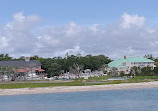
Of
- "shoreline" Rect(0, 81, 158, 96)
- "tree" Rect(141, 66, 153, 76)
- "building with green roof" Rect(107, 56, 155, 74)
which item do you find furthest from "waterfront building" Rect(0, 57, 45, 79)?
"shoreline" Rect(0, 81, 158, 96)

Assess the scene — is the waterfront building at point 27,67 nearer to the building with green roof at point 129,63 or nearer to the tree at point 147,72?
the building with green roof at point 129,63

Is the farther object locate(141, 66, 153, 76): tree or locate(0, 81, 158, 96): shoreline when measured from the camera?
locate(141, 66, 153, 76): tree

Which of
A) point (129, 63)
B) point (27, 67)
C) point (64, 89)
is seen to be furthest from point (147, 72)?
point (27, 67)

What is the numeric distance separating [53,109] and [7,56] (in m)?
105

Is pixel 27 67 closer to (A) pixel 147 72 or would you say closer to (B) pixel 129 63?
(B) pixel 129 63

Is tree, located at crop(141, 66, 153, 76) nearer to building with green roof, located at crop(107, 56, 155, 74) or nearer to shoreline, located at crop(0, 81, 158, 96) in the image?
shoreline, located at crop(0, 81, 158, 96)

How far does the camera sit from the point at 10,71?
3162 inches

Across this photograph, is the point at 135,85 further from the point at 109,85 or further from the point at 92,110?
the point at 92,110

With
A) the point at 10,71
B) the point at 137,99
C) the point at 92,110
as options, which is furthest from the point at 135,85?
the point at 10,71

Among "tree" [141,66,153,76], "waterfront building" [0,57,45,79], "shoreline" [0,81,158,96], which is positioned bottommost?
"shoreline" [0,81,158,96]

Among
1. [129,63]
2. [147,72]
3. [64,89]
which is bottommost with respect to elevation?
[64,89]

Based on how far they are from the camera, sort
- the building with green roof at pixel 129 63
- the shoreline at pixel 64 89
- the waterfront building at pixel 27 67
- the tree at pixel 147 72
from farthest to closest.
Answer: the building with green roof at pixel 129 63 < the waterfront building at pixel 27 67 < the tree at pixel 147 72 < the shoreline at pixel 64 89

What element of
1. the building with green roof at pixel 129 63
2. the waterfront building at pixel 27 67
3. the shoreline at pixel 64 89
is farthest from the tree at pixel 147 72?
the waterfront building at pixel 27 67

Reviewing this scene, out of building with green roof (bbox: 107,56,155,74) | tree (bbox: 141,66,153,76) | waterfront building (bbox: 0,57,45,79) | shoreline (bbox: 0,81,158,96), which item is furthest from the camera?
building with green roof (bbox: 107,56,155,74)
